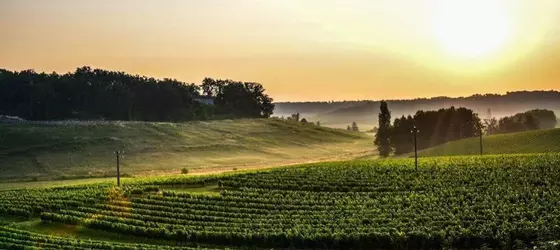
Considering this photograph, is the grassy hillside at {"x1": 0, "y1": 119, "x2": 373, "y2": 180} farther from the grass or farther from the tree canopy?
the grass

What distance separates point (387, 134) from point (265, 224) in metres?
88.7

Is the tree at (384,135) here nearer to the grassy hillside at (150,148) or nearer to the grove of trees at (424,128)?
the grove of trees at (424,128)

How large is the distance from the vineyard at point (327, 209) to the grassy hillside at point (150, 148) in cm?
3907

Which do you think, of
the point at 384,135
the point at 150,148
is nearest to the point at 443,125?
the point at 384,135

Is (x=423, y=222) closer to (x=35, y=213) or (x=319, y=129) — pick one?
(x=35, y=213)

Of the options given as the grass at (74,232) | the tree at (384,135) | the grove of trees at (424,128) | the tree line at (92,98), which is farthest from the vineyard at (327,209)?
the tree line at (92,98)

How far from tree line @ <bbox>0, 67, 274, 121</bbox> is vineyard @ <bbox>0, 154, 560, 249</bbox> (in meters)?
98.2

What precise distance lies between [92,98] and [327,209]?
438 ft

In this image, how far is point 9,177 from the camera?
9425 cm

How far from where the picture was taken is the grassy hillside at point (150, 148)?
105375 millimetres

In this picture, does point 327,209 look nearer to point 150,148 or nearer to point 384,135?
point 384,135

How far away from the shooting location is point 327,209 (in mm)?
49000

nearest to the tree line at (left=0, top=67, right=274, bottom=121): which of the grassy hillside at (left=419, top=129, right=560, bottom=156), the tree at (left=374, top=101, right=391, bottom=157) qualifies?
the tree at (left=374, top=101, right=391, bottom=157)

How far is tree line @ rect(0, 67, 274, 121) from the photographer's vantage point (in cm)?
15800
